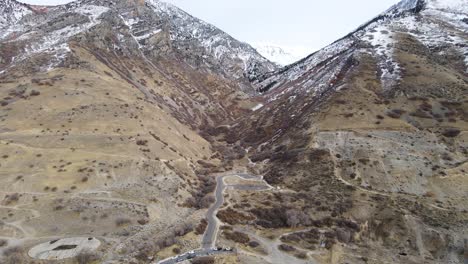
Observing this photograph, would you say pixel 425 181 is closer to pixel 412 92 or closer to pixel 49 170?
pixel 412 92

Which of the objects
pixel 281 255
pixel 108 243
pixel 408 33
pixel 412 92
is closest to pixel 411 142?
pixel 412 92

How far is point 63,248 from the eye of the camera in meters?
50.9

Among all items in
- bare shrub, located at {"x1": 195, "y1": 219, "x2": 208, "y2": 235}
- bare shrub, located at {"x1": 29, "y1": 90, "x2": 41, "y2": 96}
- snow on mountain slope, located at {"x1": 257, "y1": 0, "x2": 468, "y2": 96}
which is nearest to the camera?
bare shrub, located at {"x1": 195, "y1": 219, "x2": 208, "y2": 235}

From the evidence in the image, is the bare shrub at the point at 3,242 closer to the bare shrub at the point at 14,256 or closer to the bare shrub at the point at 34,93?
the bare shrub at the point at 14,256

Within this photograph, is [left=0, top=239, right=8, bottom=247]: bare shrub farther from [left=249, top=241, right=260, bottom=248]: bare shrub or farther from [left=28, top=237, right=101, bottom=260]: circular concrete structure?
Answer: [left=249, top=241, right=260, bottom=248]: bare shrub

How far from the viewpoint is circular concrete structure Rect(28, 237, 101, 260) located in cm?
4881

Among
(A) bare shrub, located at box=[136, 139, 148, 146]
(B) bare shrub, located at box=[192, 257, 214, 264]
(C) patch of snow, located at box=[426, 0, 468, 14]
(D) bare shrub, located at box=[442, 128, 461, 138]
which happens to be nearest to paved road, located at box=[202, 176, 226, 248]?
(B) bare shrub, located at box=[192, 257, 214, 264]

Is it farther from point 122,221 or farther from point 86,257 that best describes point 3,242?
point 122,221

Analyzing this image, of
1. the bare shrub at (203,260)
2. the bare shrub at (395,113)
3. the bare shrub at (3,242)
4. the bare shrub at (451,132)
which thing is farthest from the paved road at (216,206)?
the bare shrub at (451,132)

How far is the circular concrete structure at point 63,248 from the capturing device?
48812mm

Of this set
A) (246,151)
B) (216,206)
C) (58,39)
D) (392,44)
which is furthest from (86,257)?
(392,44)

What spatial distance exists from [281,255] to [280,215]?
1263 cm

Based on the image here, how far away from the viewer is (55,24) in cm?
15362

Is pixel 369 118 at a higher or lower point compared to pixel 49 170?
higher
